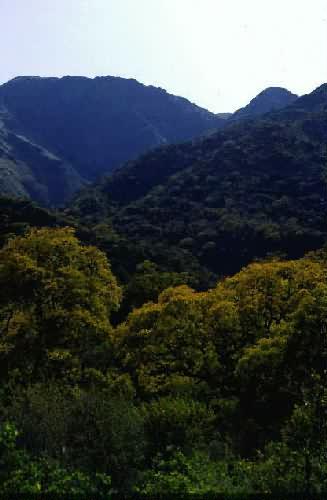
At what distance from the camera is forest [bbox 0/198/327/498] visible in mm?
19438

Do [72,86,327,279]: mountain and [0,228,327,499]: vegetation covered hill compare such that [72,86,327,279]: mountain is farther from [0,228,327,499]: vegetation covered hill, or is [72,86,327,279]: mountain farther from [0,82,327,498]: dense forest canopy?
[0,228,327,499]: vegetation covered hill

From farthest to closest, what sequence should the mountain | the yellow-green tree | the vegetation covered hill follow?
the mountain → the yellow-green tree → the vegetation covered hill

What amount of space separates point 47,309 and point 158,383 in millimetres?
9135

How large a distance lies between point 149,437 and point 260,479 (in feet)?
19.3

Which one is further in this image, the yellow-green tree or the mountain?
the mountain

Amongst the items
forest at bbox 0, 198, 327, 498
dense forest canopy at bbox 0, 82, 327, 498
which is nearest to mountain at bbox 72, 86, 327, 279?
dense forest canopy at bbox 0, 82, 327, 498

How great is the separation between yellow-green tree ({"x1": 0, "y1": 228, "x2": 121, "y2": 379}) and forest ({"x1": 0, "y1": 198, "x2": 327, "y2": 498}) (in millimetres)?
93

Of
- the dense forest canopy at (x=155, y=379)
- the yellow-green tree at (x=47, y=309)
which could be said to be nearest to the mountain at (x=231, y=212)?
the dense forest canopy at (x=155, y=379)

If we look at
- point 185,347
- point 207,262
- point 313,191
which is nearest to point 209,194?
point 313,191

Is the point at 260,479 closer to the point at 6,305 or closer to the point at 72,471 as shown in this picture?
the point at 72,471

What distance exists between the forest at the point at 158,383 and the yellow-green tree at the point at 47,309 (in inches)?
3.7

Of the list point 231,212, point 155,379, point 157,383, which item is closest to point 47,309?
point 155,379

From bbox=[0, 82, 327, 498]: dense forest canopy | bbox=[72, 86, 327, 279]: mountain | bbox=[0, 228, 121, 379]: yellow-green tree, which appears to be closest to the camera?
bbox=[0, 82, 327, 498]: dense forest canopy

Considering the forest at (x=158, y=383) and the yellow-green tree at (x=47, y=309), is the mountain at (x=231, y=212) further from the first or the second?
the yellow-green tree at (x=47, y=309)
